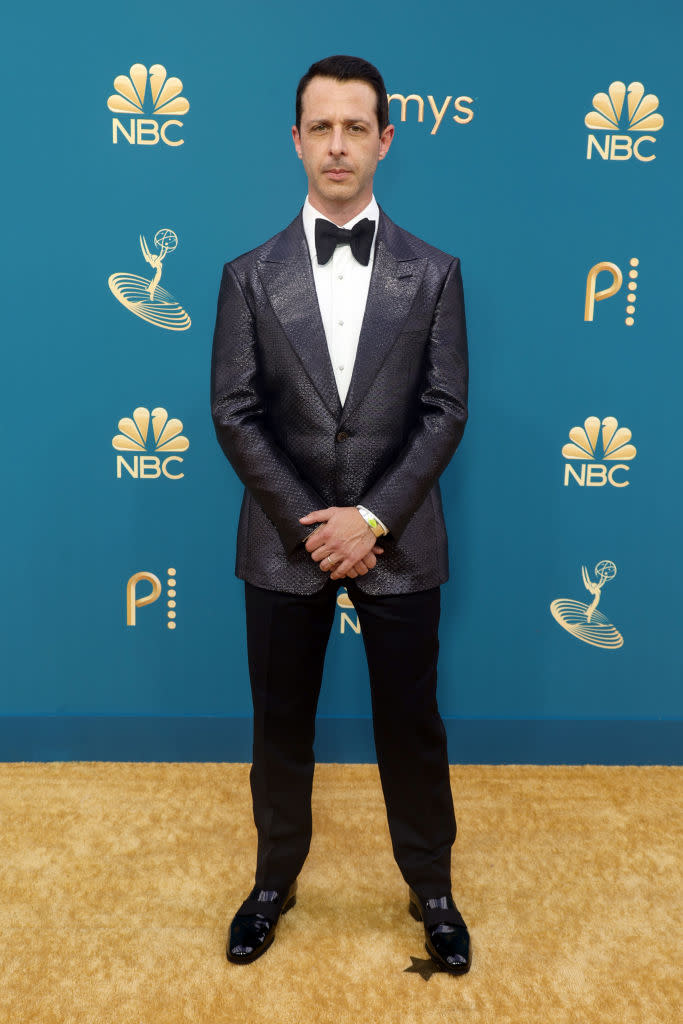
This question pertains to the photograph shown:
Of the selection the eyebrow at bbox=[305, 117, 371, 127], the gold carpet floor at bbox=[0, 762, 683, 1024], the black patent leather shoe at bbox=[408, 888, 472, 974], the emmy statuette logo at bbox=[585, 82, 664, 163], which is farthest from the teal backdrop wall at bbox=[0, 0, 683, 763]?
the black patent leather shoe at bbox=[408, 888, 472, 974]

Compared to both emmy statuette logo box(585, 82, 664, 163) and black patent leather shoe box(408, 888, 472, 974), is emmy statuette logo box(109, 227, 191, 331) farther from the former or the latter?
black patent leather shoe box(408, 888, 472, 974)

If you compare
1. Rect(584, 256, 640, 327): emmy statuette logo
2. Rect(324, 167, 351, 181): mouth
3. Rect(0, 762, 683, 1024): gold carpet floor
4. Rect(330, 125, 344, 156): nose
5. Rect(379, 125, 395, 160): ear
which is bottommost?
Rect(0, 762, 683, 1024): gold carpet floor

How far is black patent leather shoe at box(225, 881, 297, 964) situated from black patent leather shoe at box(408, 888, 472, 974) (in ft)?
1.04

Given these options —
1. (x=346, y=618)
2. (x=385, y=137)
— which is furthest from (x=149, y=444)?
(x=385, y=137)

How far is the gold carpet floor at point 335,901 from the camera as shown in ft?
5.47

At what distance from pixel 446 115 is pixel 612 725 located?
1.84 meters

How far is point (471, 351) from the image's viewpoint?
2.37 metres

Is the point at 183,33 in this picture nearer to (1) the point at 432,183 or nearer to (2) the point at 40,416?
(1) the point at 432,183

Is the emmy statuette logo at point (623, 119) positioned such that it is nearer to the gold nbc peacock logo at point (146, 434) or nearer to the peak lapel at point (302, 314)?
the peak lapel at point (302, 314)

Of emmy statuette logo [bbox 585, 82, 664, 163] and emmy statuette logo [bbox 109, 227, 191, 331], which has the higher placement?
emmy statuette logo [bbox 585, 82, 664, 163]

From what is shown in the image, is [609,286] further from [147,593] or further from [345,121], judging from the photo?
[147,593]

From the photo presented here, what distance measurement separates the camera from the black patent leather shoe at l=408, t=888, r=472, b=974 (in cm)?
175

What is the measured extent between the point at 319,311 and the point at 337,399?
18cm

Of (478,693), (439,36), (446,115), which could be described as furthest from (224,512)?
(439,36)
